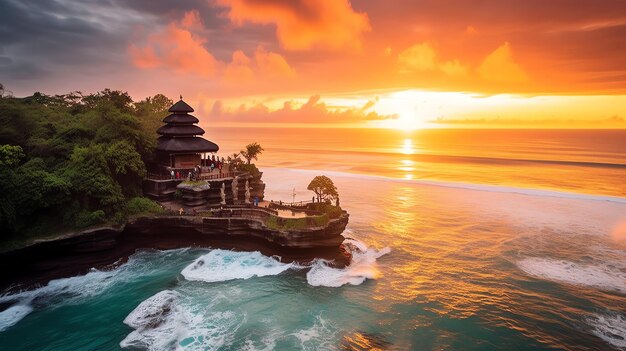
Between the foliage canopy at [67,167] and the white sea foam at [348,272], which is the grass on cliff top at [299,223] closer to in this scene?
the white sea foam at [348,272]

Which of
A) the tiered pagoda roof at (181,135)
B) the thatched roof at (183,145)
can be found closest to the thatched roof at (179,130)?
the tiered pagoda roof at (181,135)

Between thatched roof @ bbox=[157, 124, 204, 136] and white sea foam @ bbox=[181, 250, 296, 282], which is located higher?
thatched roof @ bbox=[157, 124, 204, 136]

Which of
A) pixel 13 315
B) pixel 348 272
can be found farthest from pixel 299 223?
pixel 13 315

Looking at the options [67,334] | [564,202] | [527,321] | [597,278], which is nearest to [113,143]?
[67,334]

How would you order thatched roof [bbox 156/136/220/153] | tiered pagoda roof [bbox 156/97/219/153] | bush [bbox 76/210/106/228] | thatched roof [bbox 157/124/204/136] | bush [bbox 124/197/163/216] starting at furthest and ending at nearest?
thatched roof [bbox 157/124/204/136]
tiered pagoda roof [bbox 156/97/219/153]
thatched roof [bbox 156/136/220/153]
bush [bbox 124/197/163/216]
bush [bbox 76/210/106/228]

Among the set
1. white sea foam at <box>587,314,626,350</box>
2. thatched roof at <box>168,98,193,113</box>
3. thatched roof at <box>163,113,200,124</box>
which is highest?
thatched roof at <box>168,98,193,113</box>

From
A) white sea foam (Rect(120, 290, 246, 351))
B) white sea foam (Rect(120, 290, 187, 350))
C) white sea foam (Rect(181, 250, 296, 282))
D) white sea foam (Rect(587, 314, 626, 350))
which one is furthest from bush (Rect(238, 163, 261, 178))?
white sea foam (Rect(587, 314, 626, 350))

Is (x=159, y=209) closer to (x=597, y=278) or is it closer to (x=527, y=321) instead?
(x=527, y=321)

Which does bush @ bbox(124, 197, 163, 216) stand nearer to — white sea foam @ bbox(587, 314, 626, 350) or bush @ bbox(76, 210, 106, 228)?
bush @ bbox(76, 210, 106, 228)
